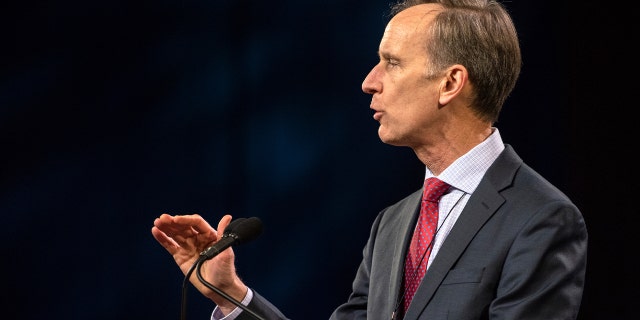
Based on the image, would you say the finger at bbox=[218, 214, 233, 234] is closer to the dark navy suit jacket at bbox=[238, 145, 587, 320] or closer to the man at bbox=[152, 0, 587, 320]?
the man at bbox=[152, 0, 587, 320]

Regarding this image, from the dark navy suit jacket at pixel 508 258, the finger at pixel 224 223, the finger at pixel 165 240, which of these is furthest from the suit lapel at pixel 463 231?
the finger at pixel 165 240

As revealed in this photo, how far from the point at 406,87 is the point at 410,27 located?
0.47 ft

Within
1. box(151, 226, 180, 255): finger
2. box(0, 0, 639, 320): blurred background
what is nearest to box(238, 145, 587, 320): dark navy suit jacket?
box(151, 226, 180, 255): finger

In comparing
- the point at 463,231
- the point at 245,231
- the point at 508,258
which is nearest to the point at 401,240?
the point at 463,231

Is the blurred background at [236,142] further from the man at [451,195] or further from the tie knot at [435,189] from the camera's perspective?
the tie knot at [435,189]

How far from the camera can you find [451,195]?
193cm

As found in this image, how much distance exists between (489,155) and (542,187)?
0.16 m

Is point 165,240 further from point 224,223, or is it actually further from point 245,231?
point 245,231

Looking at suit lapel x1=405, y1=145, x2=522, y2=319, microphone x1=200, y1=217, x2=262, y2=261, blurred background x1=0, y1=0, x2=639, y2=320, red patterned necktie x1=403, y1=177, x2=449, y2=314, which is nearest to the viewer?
microphone x1=200, y1=217, x2=262, y2=261

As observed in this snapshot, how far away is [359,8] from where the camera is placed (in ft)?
10.8

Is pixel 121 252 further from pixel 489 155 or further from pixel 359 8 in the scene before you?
pixel 489 155

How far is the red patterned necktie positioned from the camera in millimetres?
1896

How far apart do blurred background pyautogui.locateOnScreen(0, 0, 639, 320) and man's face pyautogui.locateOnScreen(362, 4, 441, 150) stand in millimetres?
1257

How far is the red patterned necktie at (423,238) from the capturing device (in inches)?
74.6
